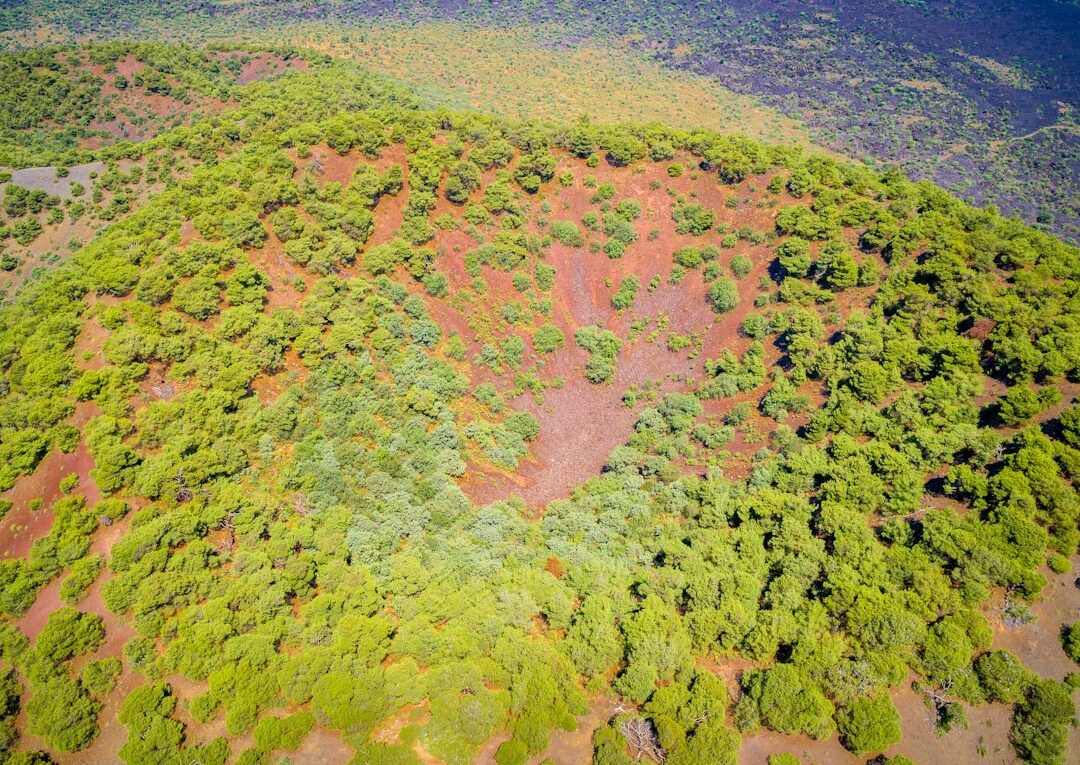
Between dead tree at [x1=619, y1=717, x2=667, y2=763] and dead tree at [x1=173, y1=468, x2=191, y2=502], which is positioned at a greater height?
dead tree at [x1=173, y1=468, x2=191, y2=502]

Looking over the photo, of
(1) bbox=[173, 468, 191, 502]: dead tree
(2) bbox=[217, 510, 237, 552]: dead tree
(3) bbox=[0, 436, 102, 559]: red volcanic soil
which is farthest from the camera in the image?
(1) bbox=[173, 468, 191, 502]: dead tree

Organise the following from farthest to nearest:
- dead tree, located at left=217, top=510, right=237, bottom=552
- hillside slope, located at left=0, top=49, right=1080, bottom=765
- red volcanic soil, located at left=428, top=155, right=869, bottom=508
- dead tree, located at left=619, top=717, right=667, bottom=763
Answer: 1. red volcanic soil, located at left=428, top=155, right=869, bottom=508
2. dead tree, located at left=217, top=510, right=237, bottom=552
3. hillside slope, located at left=0, top=49, right=1080, bottom=765
4. dead tree, located at left=619, top=717, right=667, bottom=763

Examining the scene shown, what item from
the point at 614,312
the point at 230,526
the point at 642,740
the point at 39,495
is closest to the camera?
the point at 642,740

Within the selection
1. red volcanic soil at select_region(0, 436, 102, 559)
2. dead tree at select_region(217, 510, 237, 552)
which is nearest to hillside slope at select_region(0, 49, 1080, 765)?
red volcanic soil at select_region(0, 436, 102, 559)

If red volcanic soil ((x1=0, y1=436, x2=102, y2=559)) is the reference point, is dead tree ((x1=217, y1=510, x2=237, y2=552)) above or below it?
below

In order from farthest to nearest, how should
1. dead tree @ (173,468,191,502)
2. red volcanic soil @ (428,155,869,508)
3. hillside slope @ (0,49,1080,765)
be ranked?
red volcanic soil @ (428,155,869,508)
dead tree @ (173,468,191,502)
hillside slope @ (0,49,1080,765)

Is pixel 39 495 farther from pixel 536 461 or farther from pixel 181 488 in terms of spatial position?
pixel 536 461

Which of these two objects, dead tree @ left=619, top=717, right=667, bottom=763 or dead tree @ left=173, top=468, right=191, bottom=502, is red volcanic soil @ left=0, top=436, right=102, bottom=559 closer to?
dead tree @ left=173, top=468, right=191, bottom=502

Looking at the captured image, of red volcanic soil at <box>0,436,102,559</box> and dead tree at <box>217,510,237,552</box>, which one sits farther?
dead tree at <box>217,510,237,552</box>

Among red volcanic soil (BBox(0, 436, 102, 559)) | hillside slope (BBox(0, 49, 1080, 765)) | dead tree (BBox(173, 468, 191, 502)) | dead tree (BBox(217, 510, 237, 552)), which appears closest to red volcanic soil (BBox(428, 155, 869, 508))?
hillside slope (BBox(0, 49, 1080, 765))

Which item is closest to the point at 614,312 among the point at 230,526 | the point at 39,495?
the point at 230,526

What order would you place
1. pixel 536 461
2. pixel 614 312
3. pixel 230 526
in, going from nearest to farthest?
pixel 230 526
pixel 536 461
pixel 614 312
